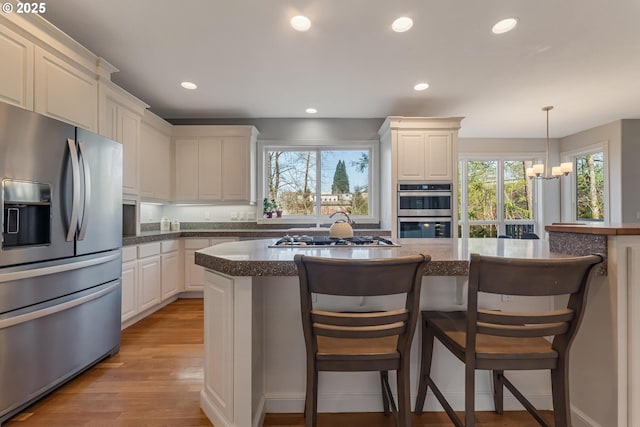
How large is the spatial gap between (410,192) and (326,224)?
140cm

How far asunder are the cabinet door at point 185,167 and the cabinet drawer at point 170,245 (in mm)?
782

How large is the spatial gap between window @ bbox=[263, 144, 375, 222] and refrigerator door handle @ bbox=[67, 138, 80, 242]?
2839 millimetres

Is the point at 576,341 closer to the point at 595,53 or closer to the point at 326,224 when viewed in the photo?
the point at 595,53

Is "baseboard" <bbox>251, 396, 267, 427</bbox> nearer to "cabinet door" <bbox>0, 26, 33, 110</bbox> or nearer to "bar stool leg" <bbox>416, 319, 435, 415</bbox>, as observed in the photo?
"bar stool leg" <bbox>416, 319, 435, 415</bbox>

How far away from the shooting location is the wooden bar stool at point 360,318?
1.01 metres

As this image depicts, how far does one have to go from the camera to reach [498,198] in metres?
5.80

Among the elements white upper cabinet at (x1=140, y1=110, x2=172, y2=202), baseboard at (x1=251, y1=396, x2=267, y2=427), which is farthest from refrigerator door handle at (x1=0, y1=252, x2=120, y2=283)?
white upper cabinet at (x1=140, y1=110, x2=172, y2=202)

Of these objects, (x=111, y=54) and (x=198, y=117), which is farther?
(x=198, y=117)

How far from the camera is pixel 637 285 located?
125 centimetres

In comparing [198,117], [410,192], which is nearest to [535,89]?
[410,192]

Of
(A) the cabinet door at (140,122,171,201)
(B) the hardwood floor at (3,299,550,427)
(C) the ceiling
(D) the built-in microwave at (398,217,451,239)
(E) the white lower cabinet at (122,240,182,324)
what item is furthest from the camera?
(D) the built-in microwave at (398,217,451,239)

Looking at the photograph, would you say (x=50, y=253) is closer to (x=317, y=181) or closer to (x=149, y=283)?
(x=149, y=283)

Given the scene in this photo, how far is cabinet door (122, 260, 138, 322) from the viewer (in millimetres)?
2748

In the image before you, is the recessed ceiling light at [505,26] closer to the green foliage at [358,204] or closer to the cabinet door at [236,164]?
the green foliage at [358,204]
